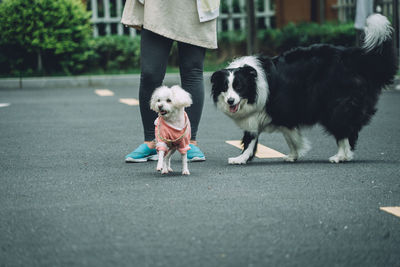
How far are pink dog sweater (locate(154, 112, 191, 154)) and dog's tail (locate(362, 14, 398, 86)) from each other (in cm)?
157

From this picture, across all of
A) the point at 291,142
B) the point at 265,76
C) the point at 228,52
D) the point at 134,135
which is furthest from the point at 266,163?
the point at 228,52

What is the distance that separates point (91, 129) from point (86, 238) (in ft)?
15.1

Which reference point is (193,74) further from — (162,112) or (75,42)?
(75,42)

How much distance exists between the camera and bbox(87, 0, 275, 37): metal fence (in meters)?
19.8

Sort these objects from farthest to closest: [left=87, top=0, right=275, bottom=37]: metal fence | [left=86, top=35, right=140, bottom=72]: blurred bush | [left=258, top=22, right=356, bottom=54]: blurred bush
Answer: [left=87, top=0, right=275, bottom=37]: metal fence → [left=86, top=35, right=140, bottom=72]: blurred bush → [left=258, top=22, right=356, bottom=54]: blurred bush

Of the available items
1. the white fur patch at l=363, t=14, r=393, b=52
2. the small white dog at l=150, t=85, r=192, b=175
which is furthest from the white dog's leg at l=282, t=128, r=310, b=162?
the small white dog at l=150, t=85, r=192, b=175

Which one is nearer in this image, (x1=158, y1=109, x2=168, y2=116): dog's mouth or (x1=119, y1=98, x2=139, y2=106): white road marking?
(x1=158, y1=109, x2=168, y2=116): dog's mouth

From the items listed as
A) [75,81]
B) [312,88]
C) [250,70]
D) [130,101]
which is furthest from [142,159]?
[75,81]

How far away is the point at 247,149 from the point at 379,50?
127 cm

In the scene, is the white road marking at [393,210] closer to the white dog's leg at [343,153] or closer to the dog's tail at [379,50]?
the white dog's leg at [343,153]

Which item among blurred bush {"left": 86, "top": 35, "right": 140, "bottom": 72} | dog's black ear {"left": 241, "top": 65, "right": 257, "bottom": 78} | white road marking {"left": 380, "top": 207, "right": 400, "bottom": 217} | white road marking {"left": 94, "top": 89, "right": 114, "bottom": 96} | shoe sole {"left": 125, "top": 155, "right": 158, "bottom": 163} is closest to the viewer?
white road marking {"left": 380, "top": 207, "right": 400, "bottom": 217}

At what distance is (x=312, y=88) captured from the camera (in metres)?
5.46

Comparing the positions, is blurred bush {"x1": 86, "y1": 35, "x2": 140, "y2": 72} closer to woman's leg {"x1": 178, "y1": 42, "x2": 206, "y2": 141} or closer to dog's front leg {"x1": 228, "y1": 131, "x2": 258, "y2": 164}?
woman's leg {"x1": 178, "y1": 42, "x2": 206, "y2": 141}

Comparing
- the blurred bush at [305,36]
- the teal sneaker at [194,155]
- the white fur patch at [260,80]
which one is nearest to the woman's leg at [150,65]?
the teal sneaker at [194,155]
